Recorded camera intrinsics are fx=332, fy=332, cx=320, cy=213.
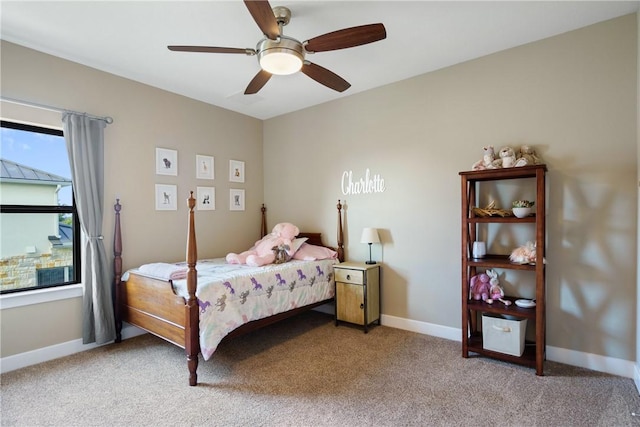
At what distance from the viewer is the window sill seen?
8.72 ft

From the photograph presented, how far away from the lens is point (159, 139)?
3635 mm

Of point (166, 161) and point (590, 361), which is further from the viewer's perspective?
point (166, 161)

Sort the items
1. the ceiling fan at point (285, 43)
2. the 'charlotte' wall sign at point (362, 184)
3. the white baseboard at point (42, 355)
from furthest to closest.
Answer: the 'charlotte' wall sign at point (362, 184) < the white baseboard at point (42, 355) < the ceiling fan at point (285, 43)

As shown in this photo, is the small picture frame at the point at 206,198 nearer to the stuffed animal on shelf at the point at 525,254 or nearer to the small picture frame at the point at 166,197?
the small picture frame at the point at 166,197

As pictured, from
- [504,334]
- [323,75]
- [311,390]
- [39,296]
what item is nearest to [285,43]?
[323,75]

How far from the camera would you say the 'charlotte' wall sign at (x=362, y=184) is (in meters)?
3.73

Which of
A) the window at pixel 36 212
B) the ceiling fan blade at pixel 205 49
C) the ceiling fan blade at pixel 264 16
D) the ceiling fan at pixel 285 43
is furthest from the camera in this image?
the window at pixel 36 212

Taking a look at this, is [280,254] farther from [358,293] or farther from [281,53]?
[281,53]

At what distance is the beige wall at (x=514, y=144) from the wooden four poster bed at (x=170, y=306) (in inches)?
38.6

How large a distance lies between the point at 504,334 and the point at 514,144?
1604 millimetres

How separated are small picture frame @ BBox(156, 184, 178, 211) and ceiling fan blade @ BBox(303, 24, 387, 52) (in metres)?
2.34

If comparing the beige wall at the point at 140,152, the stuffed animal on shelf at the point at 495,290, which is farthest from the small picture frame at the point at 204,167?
the stuffed animal on shelf at the point at 495,290

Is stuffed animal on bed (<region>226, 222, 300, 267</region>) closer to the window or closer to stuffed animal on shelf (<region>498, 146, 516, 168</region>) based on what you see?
the window

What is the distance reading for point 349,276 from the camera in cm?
356
